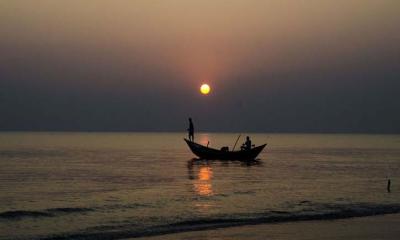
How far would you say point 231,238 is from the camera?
607 inches

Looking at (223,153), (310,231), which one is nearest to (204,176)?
(223,153)

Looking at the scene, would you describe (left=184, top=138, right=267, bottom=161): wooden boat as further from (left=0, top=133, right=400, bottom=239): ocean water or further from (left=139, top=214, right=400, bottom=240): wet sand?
(left=139, top=214, right=400, bottom=240): wet sand

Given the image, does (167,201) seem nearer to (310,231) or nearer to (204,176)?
(310,231)

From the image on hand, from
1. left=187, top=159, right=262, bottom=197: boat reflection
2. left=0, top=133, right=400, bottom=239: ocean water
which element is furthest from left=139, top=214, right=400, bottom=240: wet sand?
left=187, top=159, right=262, bottom=197: boat reflection

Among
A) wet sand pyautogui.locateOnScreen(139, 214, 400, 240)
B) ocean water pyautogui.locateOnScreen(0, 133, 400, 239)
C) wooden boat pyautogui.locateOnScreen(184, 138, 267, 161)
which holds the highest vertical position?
wooden boat pyautogui.locateOnScreen(184, 138, 267, 161)

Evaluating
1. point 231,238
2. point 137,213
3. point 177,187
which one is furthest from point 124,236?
point 177,187

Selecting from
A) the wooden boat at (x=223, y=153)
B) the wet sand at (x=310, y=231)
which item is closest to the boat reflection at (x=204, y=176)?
the wooden boat at (x=223, y=153)

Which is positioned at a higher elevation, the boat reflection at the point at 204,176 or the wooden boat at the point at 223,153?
the wooden boat at the point at 223,153

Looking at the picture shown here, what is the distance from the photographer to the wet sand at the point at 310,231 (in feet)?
51.4

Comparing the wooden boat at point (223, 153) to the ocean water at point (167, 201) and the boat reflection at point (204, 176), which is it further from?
the ocean water at point (167, 201)

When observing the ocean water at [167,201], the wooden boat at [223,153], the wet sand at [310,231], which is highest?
the wooden boat at [223,153]

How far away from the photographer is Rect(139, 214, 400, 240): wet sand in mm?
15660

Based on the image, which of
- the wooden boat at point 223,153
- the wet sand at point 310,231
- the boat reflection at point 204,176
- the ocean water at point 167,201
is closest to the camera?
the wet sand at point 310,231

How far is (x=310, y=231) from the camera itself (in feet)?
54.5
